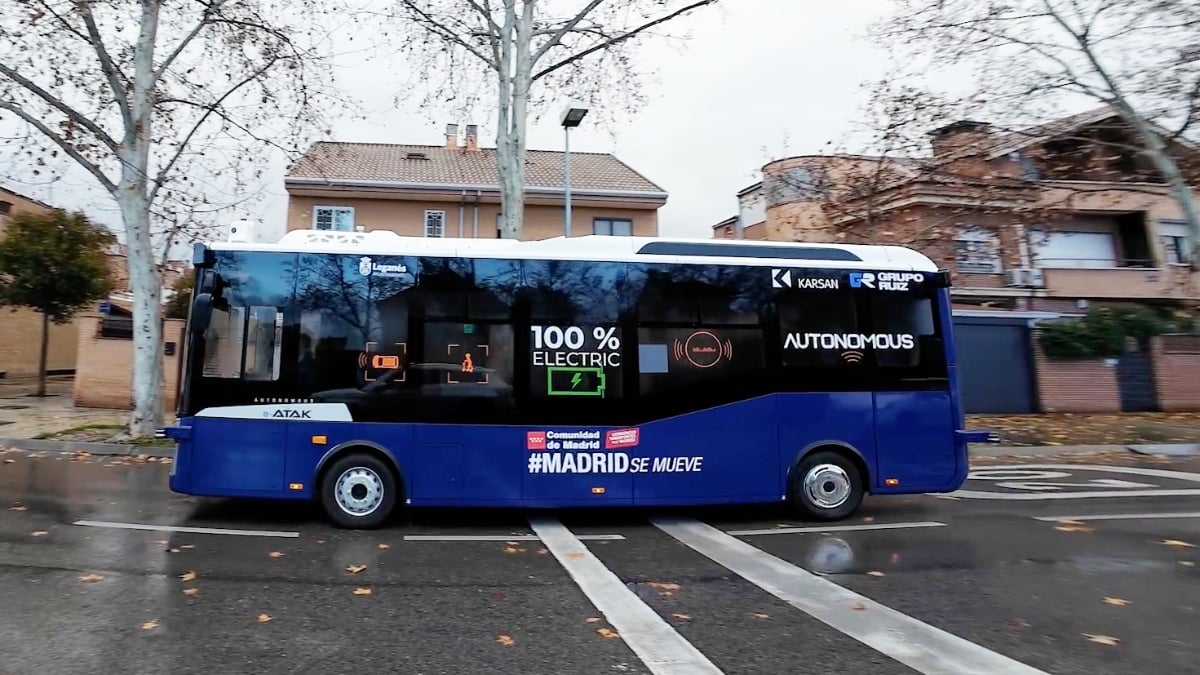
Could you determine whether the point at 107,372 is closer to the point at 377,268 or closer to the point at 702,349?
the point at 377,268

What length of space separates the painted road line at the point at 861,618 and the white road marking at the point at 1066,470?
4818 mm

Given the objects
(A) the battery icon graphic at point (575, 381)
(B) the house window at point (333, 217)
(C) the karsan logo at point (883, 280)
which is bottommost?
(A) the battery icon graphic at point (575, 381)

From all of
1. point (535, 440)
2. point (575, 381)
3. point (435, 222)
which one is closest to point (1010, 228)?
point (435, 222)

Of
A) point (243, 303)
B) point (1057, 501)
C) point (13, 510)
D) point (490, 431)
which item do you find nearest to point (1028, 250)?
point (1057, 501)

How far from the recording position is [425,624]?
4.66 meters

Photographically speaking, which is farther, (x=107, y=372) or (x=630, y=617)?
(x=107, y=372)

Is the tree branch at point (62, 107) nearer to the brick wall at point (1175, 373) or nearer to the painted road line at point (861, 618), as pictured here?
the painted road line at point (861, 618)

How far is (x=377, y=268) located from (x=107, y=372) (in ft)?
48.3

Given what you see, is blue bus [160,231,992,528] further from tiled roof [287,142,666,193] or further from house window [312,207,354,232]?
house window [312,207,354,232]

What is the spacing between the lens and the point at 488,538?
7148 millimetres

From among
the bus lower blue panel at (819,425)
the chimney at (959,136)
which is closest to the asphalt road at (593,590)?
the bus lower blue panel at (819,425)

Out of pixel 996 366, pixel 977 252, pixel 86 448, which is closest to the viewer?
pixel 86 448

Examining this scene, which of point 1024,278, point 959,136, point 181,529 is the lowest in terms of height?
point 181,529

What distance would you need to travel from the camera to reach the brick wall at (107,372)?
17891 mm
